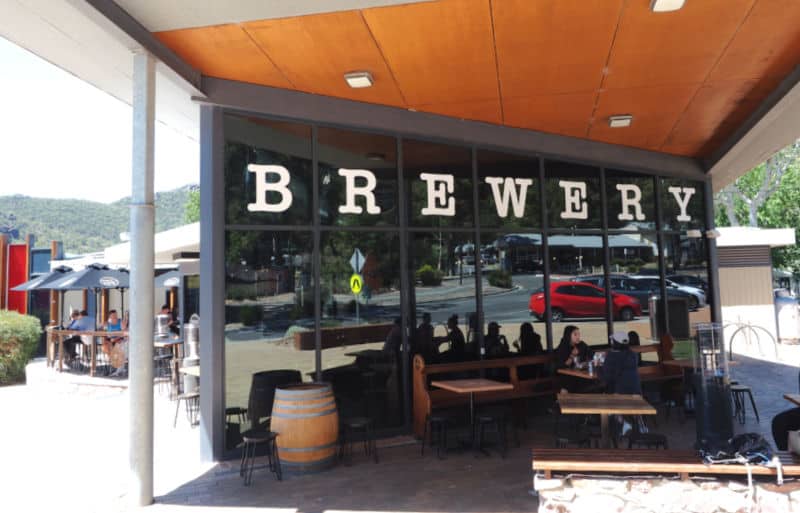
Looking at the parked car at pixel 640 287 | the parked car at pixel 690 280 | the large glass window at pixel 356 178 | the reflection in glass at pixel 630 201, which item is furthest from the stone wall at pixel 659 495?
the parked car at pixel 690 280

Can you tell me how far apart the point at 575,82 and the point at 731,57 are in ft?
5.09

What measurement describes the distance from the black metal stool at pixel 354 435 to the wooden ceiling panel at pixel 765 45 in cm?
538

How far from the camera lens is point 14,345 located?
44.6ft

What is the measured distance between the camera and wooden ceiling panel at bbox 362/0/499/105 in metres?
5.12

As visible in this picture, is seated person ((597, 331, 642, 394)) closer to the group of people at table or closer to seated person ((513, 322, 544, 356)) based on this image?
seated person ((513, 322, 544, 356))

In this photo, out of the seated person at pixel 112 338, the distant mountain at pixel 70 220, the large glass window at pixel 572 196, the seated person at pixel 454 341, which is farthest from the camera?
the distant mountain at pixel 70 220

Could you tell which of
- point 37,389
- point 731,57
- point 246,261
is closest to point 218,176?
point 246,261

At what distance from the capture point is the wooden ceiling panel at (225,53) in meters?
5.59

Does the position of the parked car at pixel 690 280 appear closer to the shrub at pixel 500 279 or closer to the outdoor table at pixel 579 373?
the shrub at pixel 500 279

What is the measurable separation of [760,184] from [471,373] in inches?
1150

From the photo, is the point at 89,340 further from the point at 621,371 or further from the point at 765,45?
the point at 765,45

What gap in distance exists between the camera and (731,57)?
6.16 meters

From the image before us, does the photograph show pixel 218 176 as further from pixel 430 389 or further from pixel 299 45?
pixel 430 389

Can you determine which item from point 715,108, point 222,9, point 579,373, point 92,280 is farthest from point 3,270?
point 715,108
